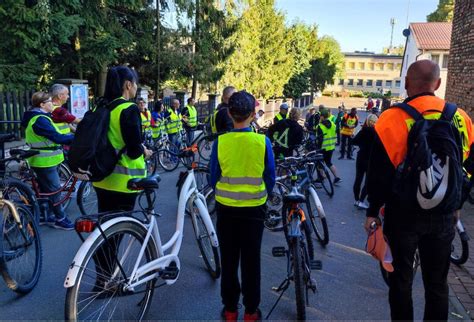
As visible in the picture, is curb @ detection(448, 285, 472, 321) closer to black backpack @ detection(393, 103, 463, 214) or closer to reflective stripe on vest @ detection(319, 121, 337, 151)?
black backpack @ detection(393, 103, 463, 214)

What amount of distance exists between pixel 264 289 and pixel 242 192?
142 centimetres

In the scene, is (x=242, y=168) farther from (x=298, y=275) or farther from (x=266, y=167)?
(x=298, y=275)

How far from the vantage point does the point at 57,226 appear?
5.67 meters

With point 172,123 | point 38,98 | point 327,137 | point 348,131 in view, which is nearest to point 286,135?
point 327,137

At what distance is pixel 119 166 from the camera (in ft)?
11.1

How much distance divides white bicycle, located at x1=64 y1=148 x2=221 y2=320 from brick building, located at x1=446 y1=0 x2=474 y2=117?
855 centimetres

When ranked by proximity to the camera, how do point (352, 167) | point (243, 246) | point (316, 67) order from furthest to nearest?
1. point (316, 67)
2. point (352, 167)
3. point (243, 246)

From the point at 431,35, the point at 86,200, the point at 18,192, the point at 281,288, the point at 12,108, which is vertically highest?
the point at 431,35

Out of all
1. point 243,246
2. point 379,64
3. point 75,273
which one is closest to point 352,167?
point 243,246

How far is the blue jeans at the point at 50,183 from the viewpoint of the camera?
5.39 meters

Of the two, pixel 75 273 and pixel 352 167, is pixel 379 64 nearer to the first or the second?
pixel 352 167

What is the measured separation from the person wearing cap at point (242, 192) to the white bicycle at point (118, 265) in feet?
1.70

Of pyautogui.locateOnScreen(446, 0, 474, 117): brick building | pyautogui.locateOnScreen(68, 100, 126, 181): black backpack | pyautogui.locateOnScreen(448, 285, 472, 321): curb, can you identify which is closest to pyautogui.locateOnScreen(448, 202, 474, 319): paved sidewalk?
pyautogui.locateOnScreen(448, 285, 472, 321): curb

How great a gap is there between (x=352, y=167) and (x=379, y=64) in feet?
298
